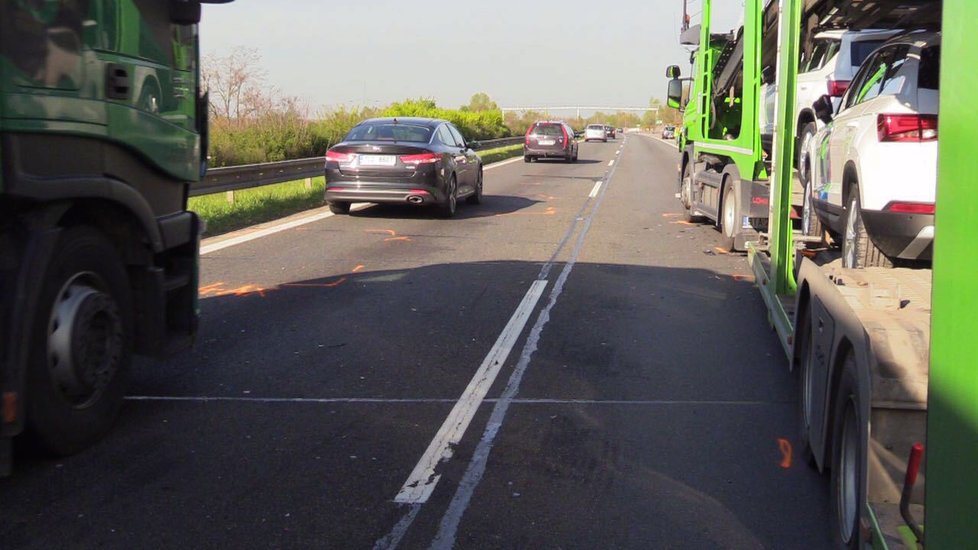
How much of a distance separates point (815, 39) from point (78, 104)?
716cm

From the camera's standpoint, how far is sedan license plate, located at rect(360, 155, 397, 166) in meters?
15.7

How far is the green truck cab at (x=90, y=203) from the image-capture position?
4324mm

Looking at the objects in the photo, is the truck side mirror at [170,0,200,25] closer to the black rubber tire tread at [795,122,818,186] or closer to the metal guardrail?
the black rubber tire tread at [795,122,818,186]

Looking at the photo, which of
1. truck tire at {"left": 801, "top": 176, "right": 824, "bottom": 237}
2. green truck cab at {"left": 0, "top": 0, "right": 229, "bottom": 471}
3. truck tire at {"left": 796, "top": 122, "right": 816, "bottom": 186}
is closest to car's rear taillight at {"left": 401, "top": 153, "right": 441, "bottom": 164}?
truck tire at {"left": 796, "top": 122, "right": 816, "bottom": 186}

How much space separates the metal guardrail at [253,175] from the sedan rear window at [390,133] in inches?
81.8

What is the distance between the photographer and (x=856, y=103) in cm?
754

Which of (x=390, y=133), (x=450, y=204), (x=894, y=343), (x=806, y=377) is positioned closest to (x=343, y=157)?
(x=390, y=133)

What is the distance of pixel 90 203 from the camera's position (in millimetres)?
5098

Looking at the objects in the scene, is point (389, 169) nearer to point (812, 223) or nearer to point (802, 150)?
point (802, 150)

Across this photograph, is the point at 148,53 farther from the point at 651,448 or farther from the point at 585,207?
the point at 585,207

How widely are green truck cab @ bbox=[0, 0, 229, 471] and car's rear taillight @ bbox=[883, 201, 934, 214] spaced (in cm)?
418

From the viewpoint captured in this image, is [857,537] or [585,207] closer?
[857,537]

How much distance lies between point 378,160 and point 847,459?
12.4 m

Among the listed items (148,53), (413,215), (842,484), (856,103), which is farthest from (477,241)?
(842,484)
